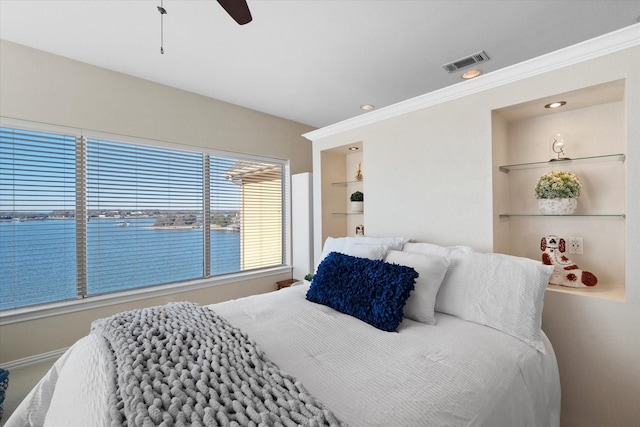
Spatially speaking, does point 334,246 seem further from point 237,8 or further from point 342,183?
point 237,8

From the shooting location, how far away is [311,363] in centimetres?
119

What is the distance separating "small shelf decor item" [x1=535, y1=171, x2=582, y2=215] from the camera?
1.90 m

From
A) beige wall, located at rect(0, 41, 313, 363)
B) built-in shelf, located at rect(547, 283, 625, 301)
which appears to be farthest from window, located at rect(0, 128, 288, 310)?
built-in shelf, located at rect(547, 283, 625, 301)

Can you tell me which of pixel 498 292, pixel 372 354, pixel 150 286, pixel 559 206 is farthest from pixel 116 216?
pixel 559 206

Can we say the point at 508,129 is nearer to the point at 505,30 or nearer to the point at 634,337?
the point at 505,30

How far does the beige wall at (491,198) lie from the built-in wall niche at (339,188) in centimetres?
28

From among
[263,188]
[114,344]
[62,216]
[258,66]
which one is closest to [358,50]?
[258,66]

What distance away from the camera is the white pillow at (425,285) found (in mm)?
1671

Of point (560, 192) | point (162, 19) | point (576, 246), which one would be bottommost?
point (576, 246)

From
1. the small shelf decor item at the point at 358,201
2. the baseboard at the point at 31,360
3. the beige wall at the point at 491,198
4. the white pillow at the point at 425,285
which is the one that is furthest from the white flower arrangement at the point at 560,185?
the baseboard at the point at 31,360

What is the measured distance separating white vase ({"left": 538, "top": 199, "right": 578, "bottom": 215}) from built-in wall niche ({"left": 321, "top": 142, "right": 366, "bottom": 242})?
1.77 meters

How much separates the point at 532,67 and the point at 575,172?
765mm

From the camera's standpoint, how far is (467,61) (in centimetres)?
263

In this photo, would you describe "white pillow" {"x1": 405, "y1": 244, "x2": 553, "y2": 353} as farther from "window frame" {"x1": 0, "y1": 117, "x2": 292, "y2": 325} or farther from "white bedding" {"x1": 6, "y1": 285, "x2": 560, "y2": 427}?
"window frame" {"x1": 0, "y1": 117, "x2": 292, "y2": 325}
